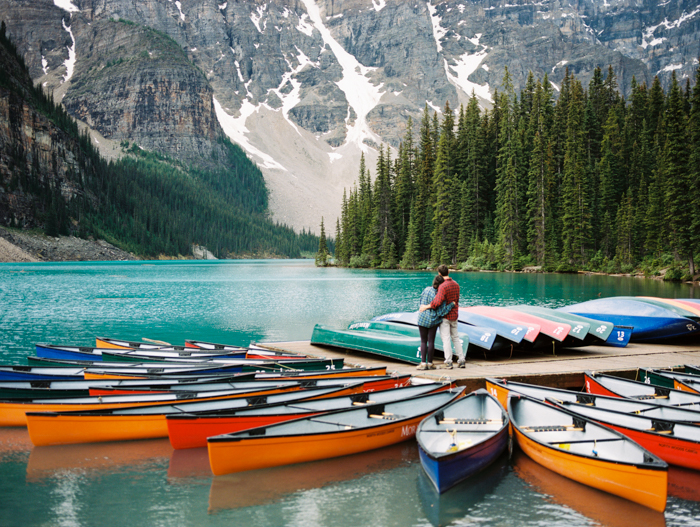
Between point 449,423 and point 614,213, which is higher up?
point 614,213

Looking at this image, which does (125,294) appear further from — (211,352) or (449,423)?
(449,423)

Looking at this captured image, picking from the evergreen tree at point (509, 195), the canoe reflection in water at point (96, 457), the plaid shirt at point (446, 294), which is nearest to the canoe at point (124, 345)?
the canoe reflection in water at point (96, 457)

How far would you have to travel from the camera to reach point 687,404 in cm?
877

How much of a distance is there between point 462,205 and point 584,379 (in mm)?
65849

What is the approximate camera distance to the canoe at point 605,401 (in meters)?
8.16

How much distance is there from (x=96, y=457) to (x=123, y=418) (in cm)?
69

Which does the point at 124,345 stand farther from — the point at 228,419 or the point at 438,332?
the point at 438,332

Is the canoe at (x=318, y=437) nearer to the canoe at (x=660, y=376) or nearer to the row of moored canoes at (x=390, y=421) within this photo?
the row of moored canoes at (x=390, y=421)

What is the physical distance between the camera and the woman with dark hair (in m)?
11.6

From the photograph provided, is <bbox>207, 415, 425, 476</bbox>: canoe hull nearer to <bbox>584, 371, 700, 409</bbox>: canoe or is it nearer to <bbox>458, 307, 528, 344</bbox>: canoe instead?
<bbox>584, 371, 700, 409</bbox>: canoe

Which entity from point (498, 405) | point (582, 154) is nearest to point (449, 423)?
point (498, 405)

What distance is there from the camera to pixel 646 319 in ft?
54.1

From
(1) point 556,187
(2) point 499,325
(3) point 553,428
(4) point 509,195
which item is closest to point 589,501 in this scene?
(3) point 553,428

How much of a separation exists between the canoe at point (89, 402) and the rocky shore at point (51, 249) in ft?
370
